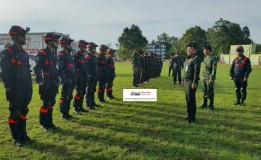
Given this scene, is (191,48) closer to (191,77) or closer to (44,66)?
(191,77)

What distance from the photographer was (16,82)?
5523mm

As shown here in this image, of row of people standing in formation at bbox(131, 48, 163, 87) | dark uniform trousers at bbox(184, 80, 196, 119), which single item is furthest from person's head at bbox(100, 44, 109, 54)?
row of people standing in formation at bbox(131, 48, 163, 87)

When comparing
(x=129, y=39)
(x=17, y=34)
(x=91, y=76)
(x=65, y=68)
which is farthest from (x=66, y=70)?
(x=129, y=39)

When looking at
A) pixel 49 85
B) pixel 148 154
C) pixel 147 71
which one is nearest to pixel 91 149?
pixel 148 154

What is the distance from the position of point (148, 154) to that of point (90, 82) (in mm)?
4735

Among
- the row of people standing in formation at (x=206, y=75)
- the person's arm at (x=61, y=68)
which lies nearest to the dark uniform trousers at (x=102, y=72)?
the person's arm at (x=61, y=68)

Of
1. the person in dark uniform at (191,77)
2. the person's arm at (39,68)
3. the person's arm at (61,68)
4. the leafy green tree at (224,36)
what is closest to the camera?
the person's arm at (39,68)

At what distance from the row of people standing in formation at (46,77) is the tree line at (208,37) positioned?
83.0 meters

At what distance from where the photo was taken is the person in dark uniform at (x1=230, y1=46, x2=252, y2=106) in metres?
10.6

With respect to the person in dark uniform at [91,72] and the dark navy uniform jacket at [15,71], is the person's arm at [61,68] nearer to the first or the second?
the dark navy uniform jacket at [15,71]

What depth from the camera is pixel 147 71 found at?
63.1ft

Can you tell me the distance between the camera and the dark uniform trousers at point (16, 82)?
5412 mm

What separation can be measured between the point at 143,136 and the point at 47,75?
8.89 ft

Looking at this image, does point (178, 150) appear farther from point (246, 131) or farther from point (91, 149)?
point (246, 131)
